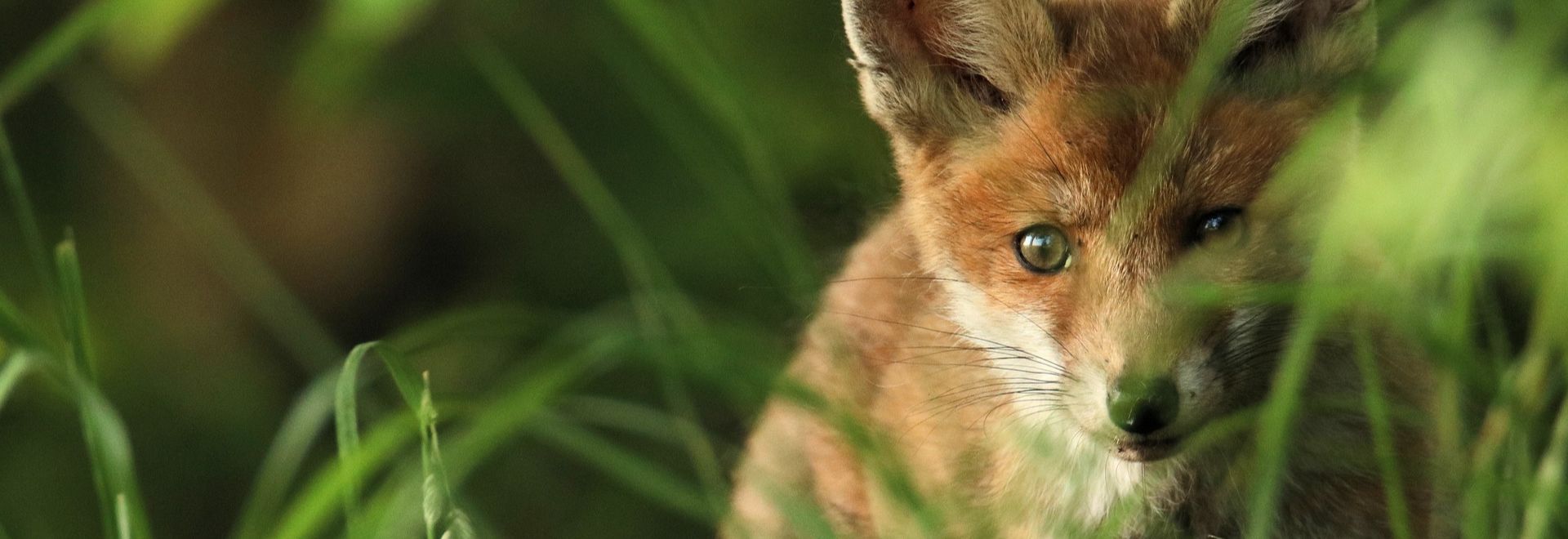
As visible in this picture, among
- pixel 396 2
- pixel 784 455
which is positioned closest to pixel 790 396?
pixel 396 2

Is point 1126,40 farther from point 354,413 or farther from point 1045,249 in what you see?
point 354,413

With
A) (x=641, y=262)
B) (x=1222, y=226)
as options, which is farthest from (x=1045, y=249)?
(x=641, y=262)

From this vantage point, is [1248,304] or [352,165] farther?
[352,165]

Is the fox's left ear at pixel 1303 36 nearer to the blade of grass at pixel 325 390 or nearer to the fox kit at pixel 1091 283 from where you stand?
the fox kit at pixel 1091 283

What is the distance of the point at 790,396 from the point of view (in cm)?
204

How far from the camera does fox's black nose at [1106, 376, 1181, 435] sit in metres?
2.32

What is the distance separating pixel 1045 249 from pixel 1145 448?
0.43 metres

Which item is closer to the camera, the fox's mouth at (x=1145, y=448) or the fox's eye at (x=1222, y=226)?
the fox's mouth at (x=1145, y=448)

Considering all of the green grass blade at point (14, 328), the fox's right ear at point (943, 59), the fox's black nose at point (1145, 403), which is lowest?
the fox's black nose at point (1145, 403)

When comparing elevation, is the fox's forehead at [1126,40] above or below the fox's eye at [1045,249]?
above

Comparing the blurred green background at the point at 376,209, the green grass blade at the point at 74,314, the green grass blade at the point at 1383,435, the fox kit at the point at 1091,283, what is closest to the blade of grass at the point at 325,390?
the green grass blade at the point at 74,314

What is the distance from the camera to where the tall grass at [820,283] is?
5.74 feet

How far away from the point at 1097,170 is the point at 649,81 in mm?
956

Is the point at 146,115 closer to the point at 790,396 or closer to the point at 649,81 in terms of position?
the point at 649,81
